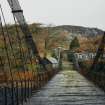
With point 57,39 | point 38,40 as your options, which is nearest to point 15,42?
point 38,40

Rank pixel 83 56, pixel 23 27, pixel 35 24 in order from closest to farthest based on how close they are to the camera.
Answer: pixel 23 27 → pixel 35 24 → pixel 83 56

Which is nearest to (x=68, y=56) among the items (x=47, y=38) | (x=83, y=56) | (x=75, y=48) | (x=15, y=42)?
(x=83, y=56)

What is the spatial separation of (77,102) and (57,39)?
7833cm

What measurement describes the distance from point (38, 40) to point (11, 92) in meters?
58.1

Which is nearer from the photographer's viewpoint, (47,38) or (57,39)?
(47,38)

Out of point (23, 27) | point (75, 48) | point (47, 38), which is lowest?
point (75, 48)

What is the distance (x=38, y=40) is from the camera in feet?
234

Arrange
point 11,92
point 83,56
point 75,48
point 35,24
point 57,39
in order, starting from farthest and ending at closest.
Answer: point 75,48
point 57,39
point 83,56
point 35,24
point 11,92

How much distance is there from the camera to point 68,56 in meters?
89.2

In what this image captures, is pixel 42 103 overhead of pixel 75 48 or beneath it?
overhead

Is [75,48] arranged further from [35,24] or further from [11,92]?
[11,92]

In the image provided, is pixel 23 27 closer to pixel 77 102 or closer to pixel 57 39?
pixel 77 102

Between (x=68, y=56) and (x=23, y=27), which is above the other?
(x=23, y=27)

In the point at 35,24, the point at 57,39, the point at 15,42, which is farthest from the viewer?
the point at 57,39
